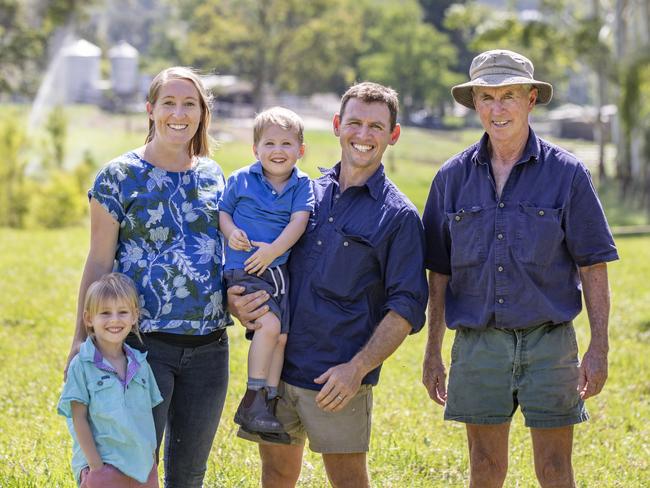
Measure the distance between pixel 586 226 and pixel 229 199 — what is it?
151 centimetres

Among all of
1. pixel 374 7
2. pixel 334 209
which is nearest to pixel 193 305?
pixel 334 209

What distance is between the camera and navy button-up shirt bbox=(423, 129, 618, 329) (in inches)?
171

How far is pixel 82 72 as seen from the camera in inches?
2847

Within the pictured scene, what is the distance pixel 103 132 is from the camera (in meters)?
51.3

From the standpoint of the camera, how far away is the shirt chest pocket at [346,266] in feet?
14.3

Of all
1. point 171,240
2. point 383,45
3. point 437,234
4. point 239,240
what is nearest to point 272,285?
point 239,240

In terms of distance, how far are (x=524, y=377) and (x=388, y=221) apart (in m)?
0.88

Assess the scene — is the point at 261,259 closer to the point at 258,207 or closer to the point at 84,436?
the point at 258,207

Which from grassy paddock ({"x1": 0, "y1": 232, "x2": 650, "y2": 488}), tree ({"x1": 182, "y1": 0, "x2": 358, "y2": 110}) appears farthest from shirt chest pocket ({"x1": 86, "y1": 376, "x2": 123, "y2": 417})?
tree ({"x1": 182, "y1": 0, "x2": 358, "y2": 110})

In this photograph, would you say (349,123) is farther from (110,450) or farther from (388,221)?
(110,450)

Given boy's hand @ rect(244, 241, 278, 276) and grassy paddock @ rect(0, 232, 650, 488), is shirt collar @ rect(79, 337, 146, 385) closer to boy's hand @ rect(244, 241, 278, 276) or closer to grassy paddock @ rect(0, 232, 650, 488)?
boy's hand @ rect(244, 241, 278, 276)

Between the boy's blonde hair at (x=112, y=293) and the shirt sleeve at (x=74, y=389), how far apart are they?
22 cm

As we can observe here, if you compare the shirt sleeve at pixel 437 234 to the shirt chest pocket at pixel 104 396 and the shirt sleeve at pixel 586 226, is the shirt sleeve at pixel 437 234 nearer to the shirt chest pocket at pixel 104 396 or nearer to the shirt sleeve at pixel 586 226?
the shirt sleeve at pixel 586 226

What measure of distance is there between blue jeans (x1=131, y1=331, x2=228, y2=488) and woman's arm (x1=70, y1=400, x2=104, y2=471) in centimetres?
33
